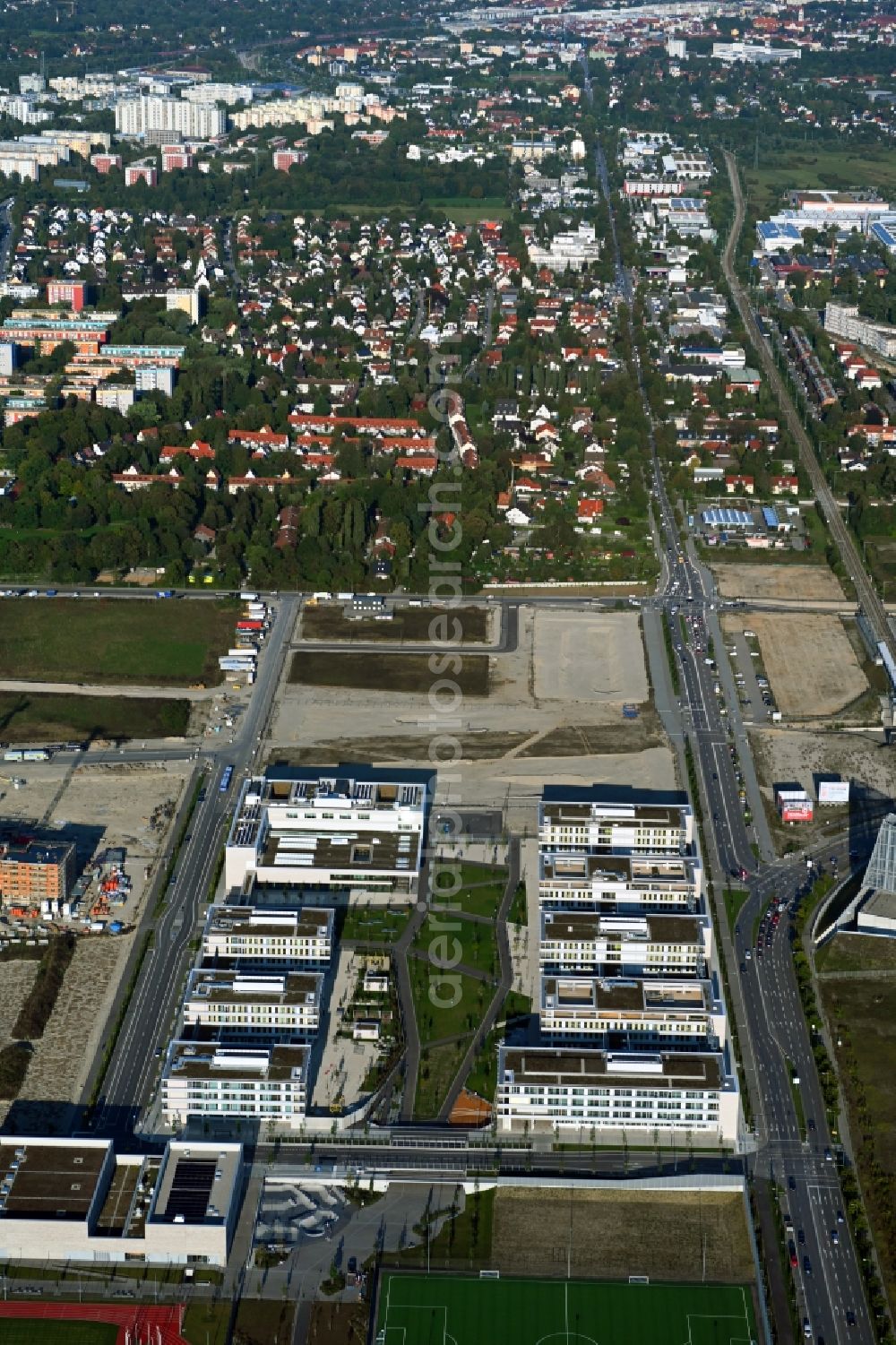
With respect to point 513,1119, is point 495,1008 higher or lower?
higher

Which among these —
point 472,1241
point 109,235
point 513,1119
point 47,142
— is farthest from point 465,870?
point 47,142

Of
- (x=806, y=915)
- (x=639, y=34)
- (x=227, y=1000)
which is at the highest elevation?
(x=639, y=34)

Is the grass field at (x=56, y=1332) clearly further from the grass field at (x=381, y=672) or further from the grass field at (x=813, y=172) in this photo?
the grass field at (x=813, y=172)

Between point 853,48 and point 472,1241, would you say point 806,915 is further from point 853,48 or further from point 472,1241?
point 853,48

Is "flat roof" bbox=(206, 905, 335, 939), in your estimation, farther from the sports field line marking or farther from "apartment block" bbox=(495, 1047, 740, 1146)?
the sports field line marking

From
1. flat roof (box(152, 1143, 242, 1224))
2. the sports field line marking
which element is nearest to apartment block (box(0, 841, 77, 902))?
flat roof (box(152, 1143, 242, 1224))

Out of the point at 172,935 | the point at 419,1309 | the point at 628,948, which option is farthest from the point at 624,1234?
the point at 172,935

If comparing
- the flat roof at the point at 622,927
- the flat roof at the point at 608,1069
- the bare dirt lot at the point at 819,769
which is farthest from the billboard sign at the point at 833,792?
the flat roof at the point at 608,1069

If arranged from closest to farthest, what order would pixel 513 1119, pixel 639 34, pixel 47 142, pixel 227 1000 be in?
pixel 513 1119, pixel 227 1000, pixel 47 142, pixel 639 34
